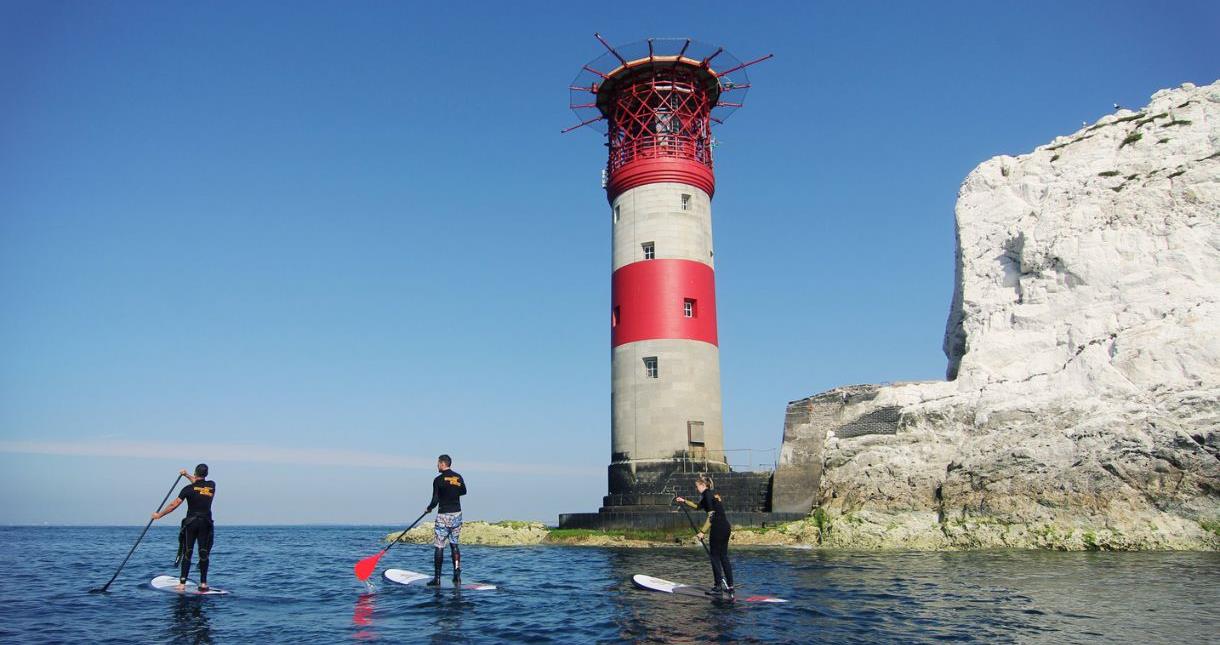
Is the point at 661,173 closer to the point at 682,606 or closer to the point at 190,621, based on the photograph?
the point at 682,606

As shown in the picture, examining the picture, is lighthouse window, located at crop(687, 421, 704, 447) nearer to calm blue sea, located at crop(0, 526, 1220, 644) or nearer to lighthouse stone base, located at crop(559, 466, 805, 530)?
lighthouse stone base, located at crop(559, 466, 805, 530)

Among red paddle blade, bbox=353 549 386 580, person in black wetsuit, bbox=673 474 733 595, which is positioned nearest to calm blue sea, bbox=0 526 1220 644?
red paddle blade, bbox=353 549 386 580

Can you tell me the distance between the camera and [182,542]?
47.3 feet

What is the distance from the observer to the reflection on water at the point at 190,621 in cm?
1031

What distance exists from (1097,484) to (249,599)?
21741 millimetres

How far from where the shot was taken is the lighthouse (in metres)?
33.2

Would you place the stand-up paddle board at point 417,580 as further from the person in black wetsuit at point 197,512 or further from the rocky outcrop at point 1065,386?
the rocky outcrop at point 1065,386

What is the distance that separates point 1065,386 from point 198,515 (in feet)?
82.9

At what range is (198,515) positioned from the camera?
1414 centimetres

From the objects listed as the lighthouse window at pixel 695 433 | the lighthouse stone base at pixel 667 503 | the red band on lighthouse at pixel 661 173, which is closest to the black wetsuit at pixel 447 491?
the lighthouse stone base at pixel 667 503

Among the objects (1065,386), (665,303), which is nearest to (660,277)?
(665,303)

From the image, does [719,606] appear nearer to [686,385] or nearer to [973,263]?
[686,385]

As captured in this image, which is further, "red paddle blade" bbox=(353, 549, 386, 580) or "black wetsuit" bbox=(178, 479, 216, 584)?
"red paddle blade" bbox=(353, 549, 386, 580)

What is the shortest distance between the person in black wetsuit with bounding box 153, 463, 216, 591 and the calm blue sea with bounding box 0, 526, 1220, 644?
36.3 inches
